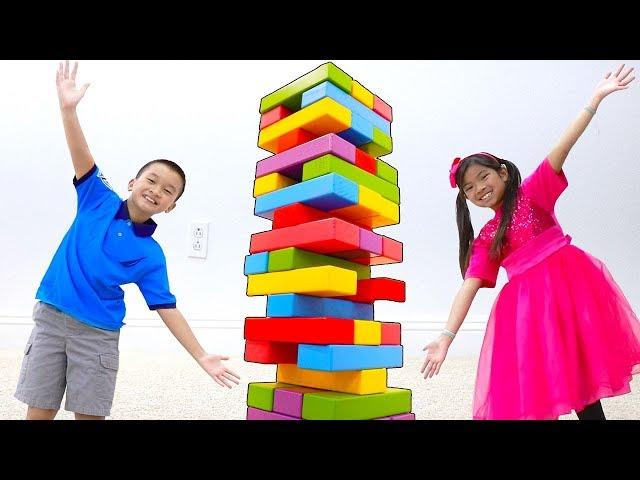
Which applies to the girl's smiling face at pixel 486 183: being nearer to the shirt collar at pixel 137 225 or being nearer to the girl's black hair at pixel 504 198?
the girl's black hair at pixel 504 198

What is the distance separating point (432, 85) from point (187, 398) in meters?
1.49

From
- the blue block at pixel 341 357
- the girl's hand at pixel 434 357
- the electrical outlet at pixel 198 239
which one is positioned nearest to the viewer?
the blue block at pixel 341 357

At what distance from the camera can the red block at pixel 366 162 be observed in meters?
0.84

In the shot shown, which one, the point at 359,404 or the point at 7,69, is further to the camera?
the point at 7,69

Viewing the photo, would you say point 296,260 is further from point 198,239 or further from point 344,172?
point 198,239

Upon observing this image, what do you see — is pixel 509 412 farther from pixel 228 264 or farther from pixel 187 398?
pixel 228 264

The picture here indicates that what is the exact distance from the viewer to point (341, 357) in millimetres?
693

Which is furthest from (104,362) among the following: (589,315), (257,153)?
(257,153)

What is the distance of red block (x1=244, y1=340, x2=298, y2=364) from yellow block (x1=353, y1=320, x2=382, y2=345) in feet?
0.48

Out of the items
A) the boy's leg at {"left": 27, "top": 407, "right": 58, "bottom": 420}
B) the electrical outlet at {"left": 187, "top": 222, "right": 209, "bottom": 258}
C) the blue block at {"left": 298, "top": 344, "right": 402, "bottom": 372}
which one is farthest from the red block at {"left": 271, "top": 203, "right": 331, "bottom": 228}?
the electrical outlet at {"left": 187, "top": 222, "right": 209, "bottom": 258}

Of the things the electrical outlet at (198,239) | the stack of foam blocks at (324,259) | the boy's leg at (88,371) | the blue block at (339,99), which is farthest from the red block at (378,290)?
the electrical outlet at (198,239)

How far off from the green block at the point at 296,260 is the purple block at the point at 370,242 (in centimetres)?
7

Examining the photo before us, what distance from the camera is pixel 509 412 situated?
30.5 inches

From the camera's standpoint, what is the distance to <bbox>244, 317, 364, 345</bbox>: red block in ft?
2.28
